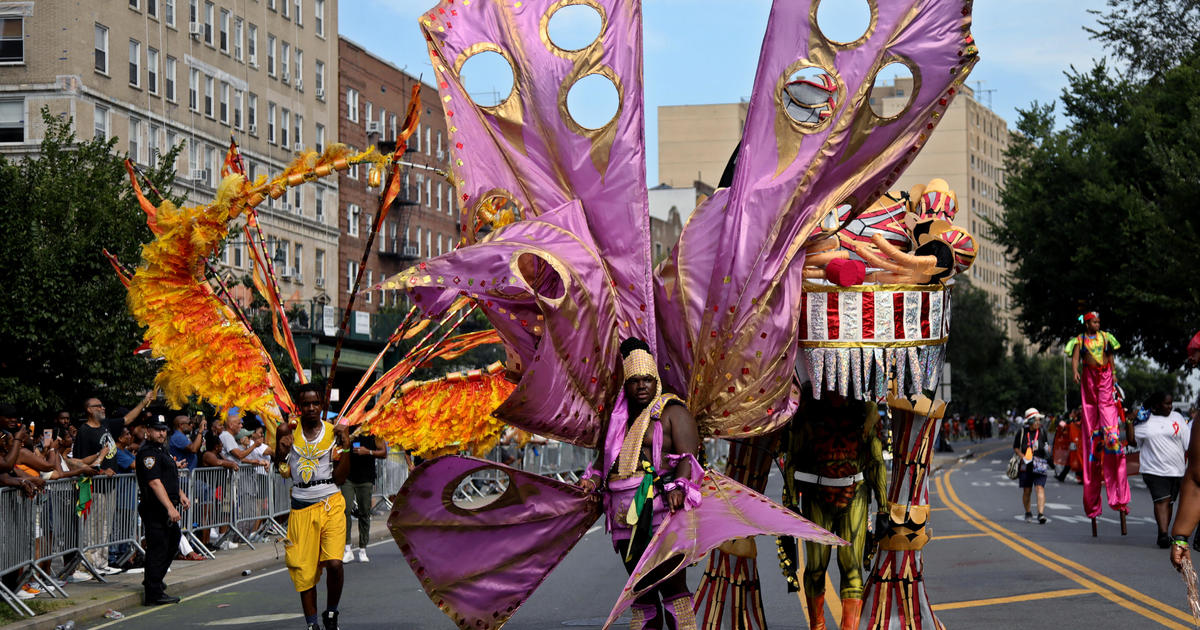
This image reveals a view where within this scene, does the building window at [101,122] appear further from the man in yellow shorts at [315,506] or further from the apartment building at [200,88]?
the man in yellow shorts at [315,506]

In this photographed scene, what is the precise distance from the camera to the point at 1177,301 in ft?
113

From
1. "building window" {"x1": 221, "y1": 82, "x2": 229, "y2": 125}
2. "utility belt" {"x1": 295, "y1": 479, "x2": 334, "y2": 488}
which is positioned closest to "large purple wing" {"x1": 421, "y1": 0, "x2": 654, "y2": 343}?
"utility belt" {"x1": 295, "y1": 479, "x2": 334, "y2": 488}

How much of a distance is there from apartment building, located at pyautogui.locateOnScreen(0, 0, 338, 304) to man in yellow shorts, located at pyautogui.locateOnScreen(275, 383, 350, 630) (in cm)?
2316

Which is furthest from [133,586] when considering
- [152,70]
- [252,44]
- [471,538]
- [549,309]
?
[252,44]

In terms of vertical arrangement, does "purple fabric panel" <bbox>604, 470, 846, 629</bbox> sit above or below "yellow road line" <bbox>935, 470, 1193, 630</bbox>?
above

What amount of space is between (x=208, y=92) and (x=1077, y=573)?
41.7m

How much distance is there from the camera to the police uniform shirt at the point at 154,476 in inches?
572

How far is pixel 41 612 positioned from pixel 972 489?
23.8 m

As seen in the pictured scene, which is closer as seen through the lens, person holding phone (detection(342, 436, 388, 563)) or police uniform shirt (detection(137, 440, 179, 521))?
police uniform shirt (detection(137, 440, 179, 521))

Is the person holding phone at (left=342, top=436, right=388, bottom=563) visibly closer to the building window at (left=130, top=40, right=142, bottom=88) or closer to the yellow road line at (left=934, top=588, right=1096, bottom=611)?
the yellow road line at (left=934, top=588, right=1096, bottom=611)

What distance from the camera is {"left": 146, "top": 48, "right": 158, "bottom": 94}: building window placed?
46341mm

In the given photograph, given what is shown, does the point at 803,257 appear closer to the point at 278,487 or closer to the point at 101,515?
the point at 101,515

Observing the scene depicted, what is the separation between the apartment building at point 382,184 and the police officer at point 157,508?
4110cm

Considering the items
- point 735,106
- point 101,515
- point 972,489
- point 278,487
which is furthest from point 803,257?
point 735,106
